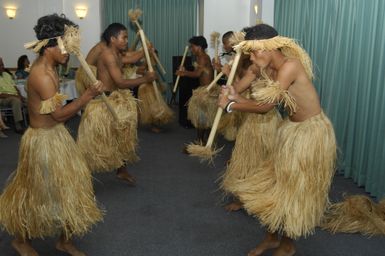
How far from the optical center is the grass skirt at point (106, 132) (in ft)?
10.2

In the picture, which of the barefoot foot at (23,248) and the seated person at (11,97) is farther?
the seated person at (11,97)

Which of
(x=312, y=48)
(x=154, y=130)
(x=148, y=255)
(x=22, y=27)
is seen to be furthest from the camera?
(x=22, y=27)

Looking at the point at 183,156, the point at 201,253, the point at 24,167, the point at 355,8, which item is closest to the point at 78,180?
the point at 24,167

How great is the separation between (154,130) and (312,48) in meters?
2.47

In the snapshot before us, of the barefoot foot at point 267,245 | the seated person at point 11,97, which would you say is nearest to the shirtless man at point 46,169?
the barefoot foot at point 267,245

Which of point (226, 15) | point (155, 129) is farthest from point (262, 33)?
point (226, 15)

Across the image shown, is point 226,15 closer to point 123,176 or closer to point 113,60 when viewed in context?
point 113,60

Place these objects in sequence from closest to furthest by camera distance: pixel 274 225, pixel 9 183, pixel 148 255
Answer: pixel 274 225 < pixel 9 183 < pixel 148 255

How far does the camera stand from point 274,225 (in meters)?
2.01

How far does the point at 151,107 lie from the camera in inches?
212

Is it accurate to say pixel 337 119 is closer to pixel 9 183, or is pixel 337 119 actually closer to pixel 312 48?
pixel 312 48

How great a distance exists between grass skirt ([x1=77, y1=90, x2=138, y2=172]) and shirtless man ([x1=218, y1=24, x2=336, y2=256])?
1306 millimetres

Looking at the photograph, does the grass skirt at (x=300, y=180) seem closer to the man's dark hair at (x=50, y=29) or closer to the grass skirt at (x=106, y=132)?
the man's dark hair at (x=50, y=29)

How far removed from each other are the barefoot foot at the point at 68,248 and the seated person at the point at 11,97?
372 cm
